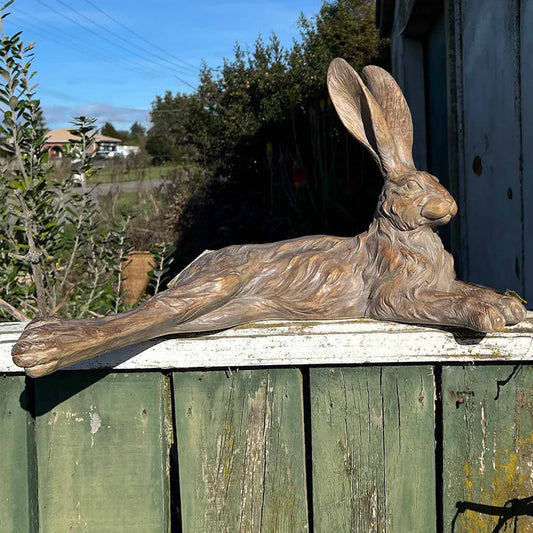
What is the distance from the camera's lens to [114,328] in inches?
45.3

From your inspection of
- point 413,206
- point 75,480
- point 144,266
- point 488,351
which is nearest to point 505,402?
point 488,351

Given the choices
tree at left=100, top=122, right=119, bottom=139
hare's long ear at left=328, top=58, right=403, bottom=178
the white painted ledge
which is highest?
tree at left=100, top=122, right=119, bottom=139

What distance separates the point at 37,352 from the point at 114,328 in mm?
145

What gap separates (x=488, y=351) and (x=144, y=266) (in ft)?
14.9

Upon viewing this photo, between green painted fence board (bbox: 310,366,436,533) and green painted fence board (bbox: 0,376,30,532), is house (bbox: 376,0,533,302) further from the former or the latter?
green painted fence board (bbox: 0,376,30,532)

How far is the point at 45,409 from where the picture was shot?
1.35 metres

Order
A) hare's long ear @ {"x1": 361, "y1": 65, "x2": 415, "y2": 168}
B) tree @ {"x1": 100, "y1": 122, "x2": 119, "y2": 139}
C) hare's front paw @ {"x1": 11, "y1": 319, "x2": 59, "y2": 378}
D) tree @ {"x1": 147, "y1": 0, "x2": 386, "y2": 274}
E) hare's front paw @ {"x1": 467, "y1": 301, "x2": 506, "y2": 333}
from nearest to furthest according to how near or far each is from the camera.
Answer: hare's front paw @ {"x1": 11, "y1": 319, "x2": 59, "y2": 378}
hare's front paw @ {"x1": 467, "y1": 301, "x2": 506, "y2": 333}
hare's long ear @ {"x1": 361, "y1": 65, "x2": 415, "y2": 168}
tree @ {"x1": 147, "y1": 0, "x2": 386, "y2": 274}
tree @ {"x1": 100, "y1": 122, "x2": 119, "y2": 139}

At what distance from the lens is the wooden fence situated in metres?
1.28

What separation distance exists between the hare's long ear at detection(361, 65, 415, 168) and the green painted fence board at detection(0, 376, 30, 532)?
934 mm

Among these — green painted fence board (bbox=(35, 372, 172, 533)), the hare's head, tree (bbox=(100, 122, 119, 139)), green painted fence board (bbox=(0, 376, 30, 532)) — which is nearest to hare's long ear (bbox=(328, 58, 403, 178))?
the hare's head

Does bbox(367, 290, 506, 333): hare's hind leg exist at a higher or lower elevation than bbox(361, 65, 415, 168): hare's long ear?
lower

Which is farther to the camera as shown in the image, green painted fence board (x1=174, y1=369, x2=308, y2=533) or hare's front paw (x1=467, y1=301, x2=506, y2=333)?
green painted fence board (x1=174, y1=369, x2=308, y2=533)

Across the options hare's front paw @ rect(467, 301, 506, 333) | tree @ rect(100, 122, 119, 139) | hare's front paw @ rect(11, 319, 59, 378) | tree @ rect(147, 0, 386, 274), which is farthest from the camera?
tree @ rect(100, 122, 119, 139)

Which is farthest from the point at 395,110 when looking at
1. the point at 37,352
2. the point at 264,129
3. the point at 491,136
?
the point at 264,129
